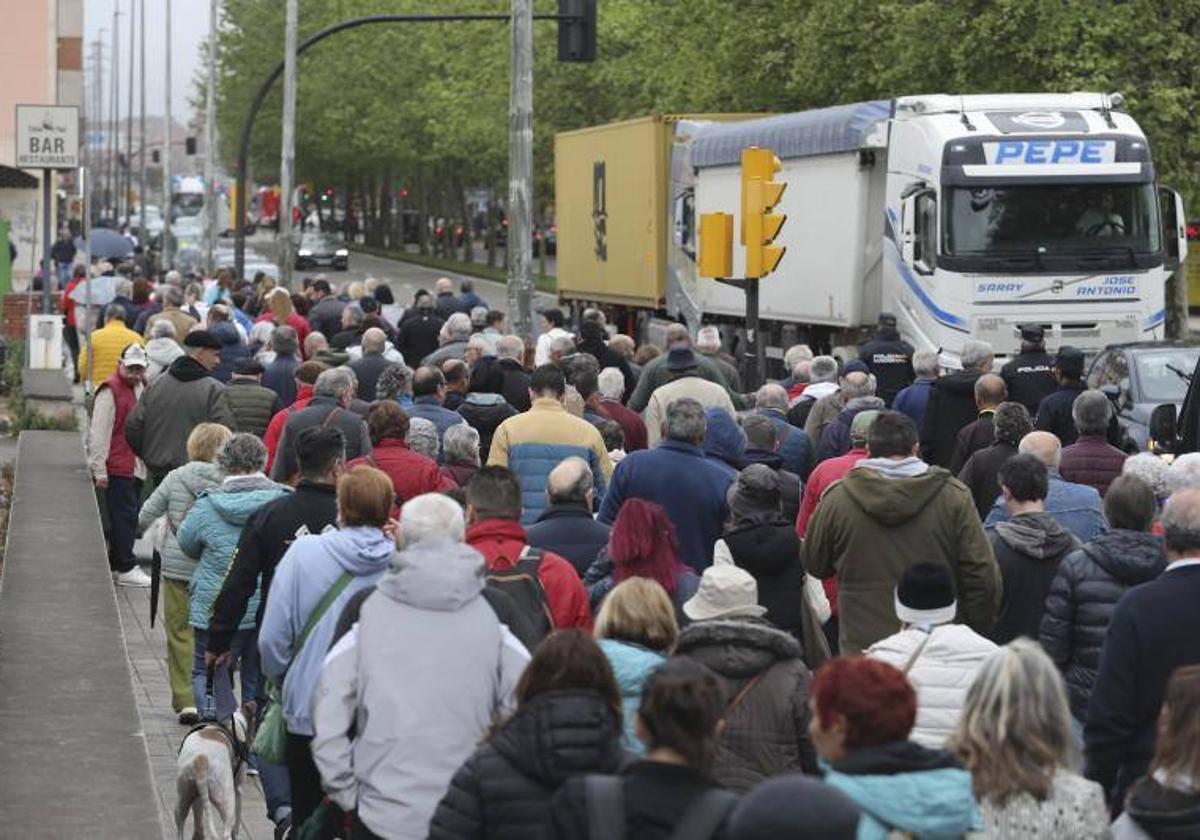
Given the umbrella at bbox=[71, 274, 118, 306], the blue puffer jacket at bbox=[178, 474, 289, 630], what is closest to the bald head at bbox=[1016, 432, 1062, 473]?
the blue puffer jacket at bbox=[178, 474, 289, 630]

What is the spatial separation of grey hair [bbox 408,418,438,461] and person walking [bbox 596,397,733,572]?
1280 millimetres

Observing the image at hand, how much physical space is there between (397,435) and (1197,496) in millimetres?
5029

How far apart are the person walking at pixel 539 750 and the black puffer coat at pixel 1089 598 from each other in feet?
9.75

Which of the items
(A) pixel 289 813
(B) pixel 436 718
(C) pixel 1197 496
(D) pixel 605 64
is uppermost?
(D) pixel 605 64

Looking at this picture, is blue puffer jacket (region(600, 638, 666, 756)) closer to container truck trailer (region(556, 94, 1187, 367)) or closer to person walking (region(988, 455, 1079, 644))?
person walking (region(988, 455, 1079, 644))

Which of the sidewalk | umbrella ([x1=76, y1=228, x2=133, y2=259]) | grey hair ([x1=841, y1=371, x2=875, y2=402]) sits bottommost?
the sidewalk

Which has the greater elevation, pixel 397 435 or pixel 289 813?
pixel 397 435

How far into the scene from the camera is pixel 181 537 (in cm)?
1150

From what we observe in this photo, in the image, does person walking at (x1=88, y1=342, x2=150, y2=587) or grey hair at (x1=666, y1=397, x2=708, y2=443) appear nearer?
grey hair at (x1=666, y1=397, x2=708, y2=443)

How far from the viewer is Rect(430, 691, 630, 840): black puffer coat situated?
604cm

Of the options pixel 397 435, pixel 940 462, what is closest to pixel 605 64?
pixel 940 462

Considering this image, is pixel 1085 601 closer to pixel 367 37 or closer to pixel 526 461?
pixel 526 461

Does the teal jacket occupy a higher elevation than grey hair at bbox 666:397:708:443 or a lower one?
lower

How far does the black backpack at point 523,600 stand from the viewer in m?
8.00
